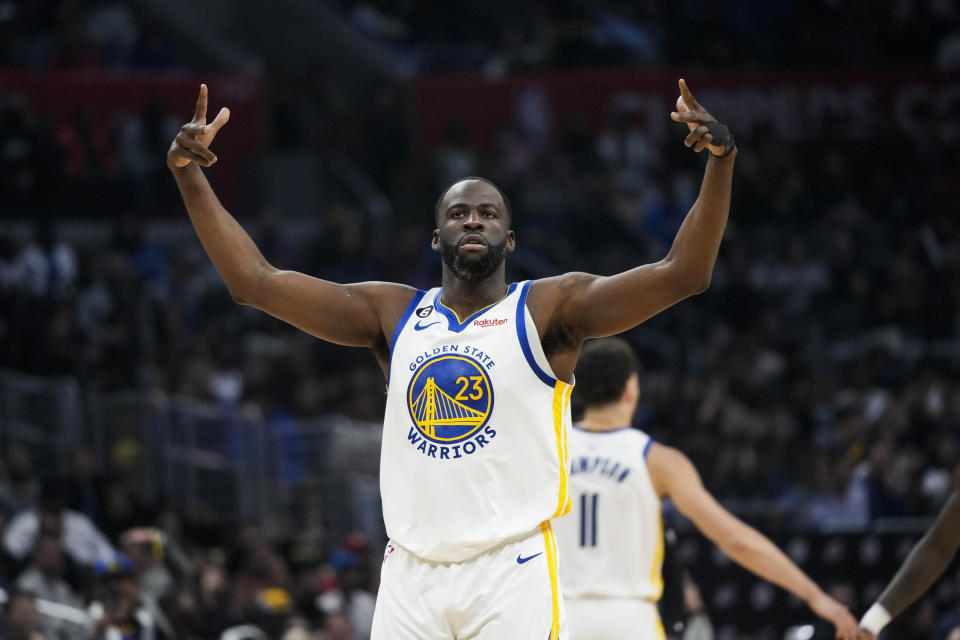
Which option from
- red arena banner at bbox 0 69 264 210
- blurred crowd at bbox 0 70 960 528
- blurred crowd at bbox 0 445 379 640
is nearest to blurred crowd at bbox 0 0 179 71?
red arena banner at bbox 0 69 264 210

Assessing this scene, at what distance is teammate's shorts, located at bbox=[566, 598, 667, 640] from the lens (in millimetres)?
6559

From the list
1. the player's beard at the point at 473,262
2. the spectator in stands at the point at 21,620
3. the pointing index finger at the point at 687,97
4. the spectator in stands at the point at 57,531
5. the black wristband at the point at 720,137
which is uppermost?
the pointing index finger at the point at 687,97

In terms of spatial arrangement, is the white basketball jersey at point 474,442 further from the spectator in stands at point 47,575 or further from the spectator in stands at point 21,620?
the spectator in stands at point 47,575

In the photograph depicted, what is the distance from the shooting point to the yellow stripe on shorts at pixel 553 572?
15.9 ft

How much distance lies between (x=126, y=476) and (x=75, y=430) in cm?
63

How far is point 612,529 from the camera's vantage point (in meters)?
6.64

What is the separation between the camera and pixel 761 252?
64.4 feet

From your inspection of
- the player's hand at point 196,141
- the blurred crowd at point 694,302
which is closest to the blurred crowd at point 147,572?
the blurred crowd at point 694,302

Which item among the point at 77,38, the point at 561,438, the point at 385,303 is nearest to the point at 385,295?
the point at 385,303

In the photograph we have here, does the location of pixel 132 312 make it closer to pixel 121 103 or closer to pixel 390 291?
pixel 121 103

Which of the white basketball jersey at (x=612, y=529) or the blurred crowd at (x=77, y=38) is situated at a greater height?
the blurred crowd at (x=77, y=38)

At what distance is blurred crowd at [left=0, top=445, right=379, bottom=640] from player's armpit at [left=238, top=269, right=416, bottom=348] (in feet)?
16.5

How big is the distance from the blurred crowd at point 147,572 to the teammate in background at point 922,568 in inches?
186

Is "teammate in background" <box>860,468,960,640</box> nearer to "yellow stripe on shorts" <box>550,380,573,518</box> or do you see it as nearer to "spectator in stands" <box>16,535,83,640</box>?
"yellow stripe on shorts" <box>550,380,573,518</box>
